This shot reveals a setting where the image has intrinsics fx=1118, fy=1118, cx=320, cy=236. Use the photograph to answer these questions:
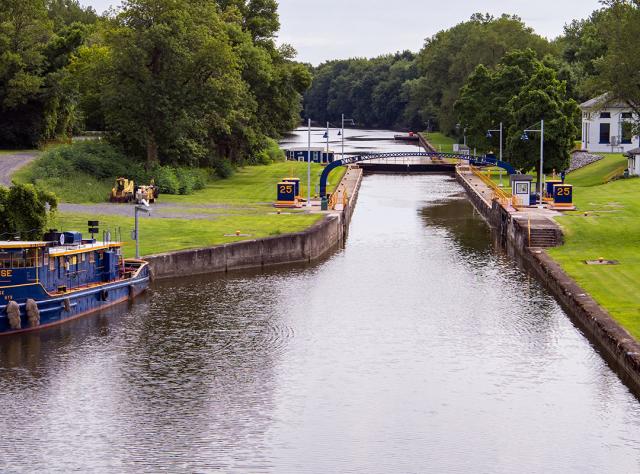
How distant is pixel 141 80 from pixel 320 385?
206 ft

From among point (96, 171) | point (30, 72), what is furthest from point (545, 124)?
point (30, 72)

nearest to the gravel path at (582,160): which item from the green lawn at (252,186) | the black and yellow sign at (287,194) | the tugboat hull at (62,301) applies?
the green lawn at (252,186)

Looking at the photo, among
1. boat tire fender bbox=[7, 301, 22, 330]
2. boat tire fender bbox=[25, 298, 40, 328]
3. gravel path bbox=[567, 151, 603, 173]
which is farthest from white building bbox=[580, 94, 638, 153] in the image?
boat tire fender bbox=[7, 301, 22, 330]

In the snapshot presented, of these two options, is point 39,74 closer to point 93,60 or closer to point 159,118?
point 93,60

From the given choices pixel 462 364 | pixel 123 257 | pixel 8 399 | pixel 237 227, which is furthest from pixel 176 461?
pixel 237 227

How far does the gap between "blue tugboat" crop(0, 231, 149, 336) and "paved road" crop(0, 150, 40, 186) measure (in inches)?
1105

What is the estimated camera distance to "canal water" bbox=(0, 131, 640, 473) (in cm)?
3484

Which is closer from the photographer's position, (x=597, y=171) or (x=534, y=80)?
(x=534, y=80)

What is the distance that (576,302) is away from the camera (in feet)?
177

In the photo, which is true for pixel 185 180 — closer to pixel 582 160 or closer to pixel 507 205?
pixel 507 205

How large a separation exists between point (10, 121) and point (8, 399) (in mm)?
72315

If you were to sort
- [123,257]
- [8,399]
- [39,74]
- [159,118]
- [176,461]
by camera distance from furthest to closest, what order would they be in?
[39,74] < [159,118] < [123,257] < [8,399] < [176,461]

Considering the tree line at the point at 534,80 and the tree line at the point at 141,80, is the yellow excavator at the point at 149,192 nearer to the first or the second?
the tree line at the point at 141,80

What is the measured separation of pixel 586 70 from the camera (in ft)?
567
